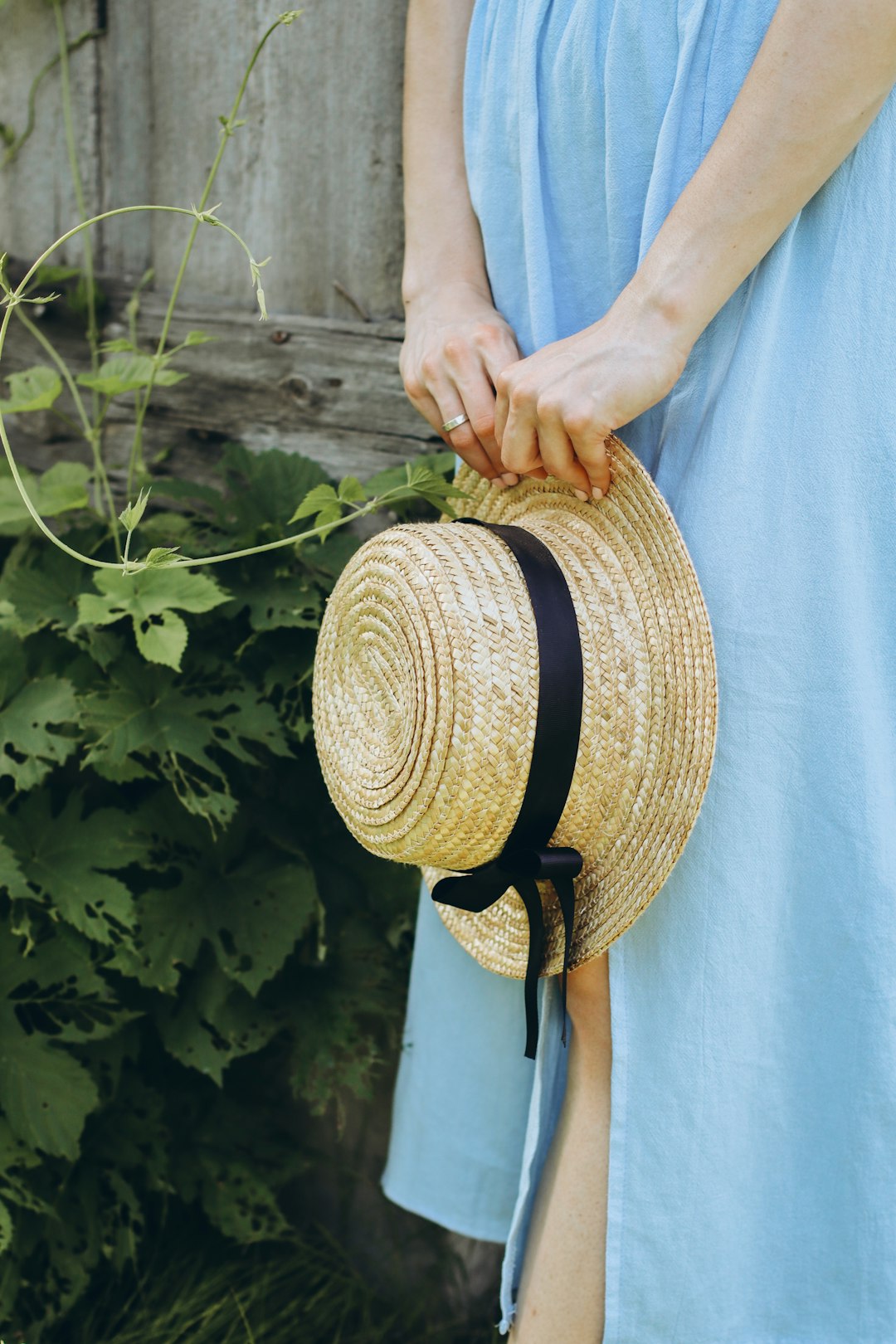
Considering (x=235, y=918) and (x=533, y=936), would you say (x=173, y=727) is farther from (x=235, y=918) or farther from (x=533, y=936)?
(x=533, y=936)

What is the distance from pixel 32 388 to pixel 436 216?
0.69 meters

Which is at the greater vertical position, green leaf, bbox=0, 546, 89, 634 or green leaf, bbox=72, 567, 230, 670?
green leaf, bbox=72, 567, 230, 670

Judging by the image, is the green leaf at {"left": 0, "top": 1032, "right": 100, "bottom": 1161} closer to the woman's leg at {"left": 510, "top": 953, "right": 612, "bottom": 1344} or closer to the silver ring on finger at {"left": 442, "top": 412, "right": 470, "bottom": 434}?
the woman's leg at {"left": 510, "top": 953, "right": 612, "bottom": 1344}

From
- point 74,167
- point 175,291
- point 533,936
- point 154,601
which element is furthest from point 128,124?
point 533,936

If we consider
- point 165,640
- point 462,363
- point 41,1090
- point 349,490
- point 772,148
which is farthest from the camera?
point 41,1090

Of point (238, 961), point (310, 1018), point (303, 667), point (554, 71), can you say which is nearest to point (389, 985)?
point (310, 1018)

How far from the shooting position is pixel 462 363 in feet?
3.80

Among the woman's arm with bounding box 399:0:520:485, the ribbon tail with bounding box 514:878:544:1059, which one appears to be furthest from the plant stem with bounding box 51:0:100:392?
the ribbon tail with bounding box 514:878:544:1059

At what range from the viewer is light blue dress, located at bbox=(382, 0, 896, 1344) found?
98 cm

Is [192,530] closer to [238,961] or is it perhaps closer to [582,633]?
[238,961]

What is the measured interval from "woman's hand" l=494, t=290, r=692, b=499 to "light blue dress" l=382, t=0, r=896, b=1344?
0.08m

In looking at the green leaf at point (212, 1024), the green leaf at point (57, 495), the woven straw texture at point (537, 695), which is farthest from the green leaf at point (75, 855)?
the woven straw texture at point (537, 695)

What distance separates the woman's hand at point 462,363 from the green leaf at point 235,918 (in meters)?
0.67

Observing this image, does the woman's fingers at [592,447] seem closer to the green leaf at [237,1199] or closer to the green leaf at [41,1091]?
the green leaf at [41,1091]
